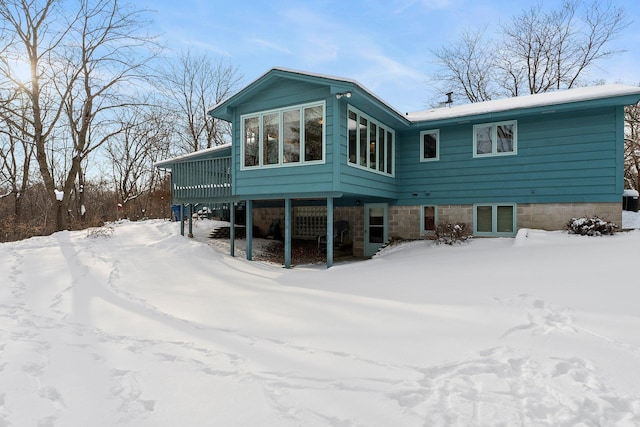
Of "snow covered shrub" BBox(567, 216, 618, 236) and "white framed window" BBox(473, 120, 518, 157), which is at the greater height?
"white framed window" BBox(473, 120, 518, 157)

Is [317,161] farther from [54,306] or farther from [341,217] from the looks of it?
[54,306]

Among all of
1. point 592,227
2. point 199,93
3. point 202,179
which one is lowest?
point 592,227

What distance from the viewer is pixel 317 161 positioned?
27.1 ft

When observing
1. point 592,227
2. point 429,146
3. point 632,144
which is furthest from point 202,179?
point 632,144

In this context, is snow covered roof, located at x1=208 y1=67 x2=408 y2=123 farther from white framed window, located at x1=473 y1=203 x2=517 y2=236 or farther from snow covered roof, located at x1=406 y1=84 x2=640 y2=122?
white framed window, located at x1=473 y1=203 x2=517 y2=236

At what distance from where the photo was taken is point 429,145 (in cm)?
1080

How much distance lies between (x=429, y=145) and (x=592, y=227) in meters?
4.83

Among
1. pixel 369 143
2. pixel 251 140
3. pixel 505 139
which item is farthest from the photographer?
pixel 505 139

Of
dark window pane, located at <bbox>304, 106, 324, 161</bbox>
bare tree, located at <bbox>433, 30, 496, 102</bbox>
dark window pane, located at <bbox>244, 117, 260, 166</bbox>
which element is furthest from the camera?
bare tree, located at <bbox>433, 30, 496, 102</bbox>

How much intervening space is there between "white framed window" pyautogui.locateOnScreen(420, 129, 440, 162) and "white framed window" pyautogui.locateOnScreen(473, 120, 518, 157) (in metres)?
1.07

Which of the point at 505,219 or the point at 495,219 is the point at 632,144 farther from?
the point at 495,219

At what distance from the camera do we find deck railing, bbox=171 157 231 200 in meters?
11.1

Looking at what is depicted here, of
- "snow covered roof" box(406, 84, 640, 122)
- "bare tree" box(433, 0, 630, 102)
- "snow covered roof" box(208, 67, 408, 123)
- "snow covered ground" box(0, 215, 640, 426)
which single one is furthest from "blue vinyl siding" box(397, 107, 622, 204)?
"bare tree" box(433, 0, 630, 102)

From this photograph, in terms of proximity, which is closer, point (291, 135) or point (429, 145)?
point (291, 135)
